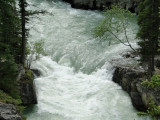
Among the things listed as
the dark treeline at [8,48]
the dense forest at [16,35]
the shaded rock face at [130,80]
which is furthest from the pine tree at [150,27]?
the dark treeline at [8,48]

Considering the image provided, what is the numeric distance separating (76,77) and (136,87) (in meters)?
7.85

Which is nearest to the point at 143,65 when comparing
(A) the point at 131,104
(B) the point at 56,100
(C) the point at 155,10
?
(A) the point at 131,104

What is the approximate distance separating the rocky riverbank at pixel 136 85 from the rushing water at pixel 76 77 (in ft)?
2.21

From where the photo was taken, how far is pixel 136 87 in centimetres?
2066

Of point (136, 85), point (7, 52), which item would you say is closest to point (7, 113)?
point (7, 52)

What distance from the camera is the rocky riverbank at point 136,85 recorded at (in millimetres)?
19125

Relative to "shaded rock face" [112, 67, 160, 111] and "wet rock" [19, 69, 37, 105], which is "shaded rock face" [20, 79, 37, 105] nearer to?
"wet rock" [19, 69, 37, 105]

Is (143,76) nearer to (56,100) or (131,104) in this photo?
(131,104)

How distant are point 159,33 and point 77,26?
818 inches

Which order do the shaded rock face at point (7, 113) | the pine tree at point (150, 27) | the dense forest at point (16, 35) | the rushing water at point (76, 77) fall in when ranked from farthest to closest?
the rushing water at point (76, 77) → the pine tree at point (150, 27) → the dense forest at point (16, 35) → the shaded rock face at point (7, 113)

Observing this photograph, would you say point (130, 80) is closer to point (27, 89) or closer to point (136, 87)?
point (136, 87)

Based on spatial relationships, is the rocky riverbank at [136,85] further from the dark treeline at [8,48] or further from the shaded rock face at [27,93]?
the dark treeline at [8,48]

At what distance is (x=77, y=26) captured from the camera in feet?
125

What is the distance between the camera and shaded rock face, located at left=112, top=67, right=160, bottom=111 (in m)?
19.0
